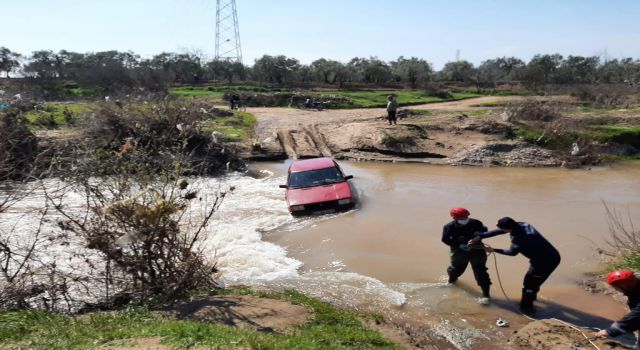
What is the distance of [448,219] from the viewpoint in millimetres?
12656

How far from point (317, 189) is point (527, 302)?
669 cm

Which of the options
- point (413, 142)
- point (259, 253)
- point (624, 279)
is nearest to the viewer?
point (624, 279)

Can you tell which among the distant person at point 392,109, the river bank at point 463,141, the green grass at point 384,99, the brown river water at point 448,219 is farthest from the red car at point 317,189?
the green grass at point 384,99

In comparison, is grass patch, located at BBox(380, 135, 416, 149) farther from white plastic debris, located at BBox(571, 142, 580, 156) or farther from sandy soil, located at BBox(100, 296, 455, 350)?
sandy soil, located at BBox(100, 296, 455, 350)

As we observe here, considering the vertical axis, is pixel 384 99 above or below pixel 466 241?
above

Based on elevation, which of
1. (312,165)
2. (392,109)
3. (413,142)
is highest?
(392,109)

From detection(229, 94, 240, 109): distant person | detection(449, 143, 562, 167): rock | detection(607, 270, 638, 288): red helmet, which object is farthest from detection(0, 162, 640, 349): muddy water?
detection(229, 94, 240, 109): distant person

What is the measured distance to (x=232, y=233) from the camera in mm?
11773

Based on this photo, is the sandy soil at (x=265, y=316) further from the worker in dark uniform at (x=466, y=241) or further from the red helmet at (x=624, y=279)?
the red helmet at (x=624, y=279)

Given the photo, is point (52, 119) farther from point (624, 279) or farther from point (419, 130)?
point (624, 279)

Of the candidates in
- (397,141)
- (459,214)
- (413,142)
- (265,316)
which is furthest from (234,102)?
(265,316)

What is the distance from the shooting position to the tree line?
47.1m

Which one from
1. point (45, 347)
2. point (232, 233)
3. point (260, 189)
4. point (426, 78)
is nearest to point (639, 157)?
point (260, 189)

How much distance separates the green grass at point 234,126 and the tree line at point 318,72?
51.4ft
